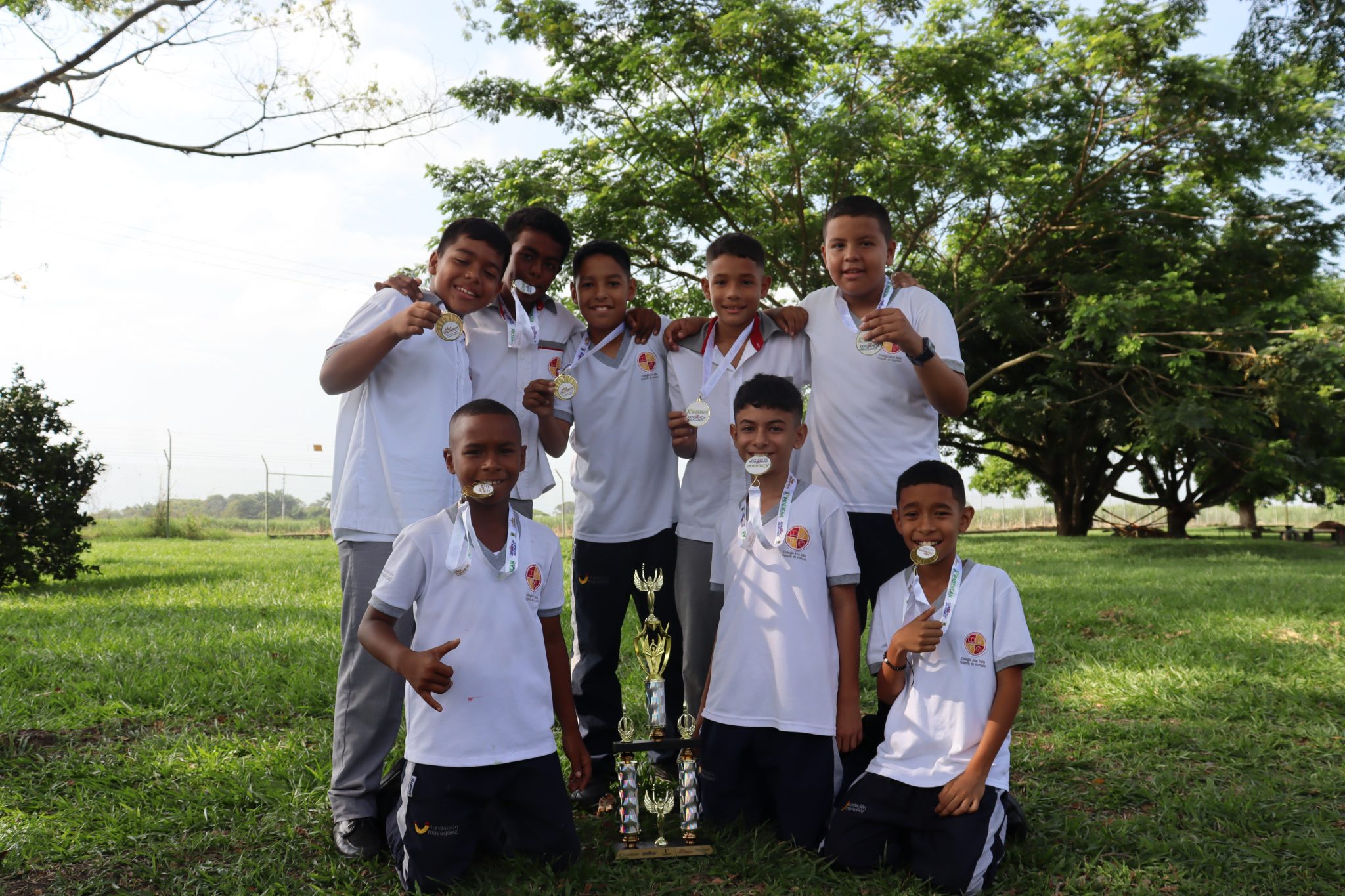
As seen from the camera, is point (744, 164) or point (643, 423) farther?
point (744, 164)

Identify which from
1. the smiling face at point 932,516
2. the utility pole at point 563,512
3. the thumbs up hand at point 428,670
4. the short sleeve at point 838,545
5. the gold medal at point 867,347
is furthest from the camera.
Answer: the utility pole at point 563,512

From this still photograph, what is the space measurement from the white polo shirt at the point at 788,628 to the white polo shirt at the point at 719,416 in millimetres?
279

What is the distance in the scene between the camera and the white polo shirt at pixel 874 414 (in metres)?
3.33

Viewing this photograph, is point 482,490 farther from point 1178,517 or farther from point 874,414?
point 1178,517

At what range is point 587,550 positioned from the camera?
3.60 m

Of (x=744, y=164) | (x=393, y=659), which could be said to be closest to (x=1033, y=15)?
(x=744, y=164)

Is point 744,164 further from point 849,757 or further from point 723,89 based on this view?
point 849,757

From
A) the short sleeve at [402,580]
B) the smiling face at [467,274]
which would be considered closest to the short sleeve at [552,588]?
the short sleeve at [402,580]

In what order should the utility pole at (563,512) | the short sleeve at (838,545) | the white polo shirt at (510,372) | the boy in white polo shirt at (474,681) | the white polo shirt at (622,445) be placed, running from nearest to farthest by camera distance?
the boy in white polo shirt at (474,681) < the short sleeve at (838,545) < the white polo shirt at (510,372) < the white polo shirt at (622,445) < the utility pole at (563,512)

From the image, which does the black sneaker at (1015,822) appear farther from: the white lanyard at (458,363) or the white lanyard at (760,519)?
the white lanyard at (458,363)

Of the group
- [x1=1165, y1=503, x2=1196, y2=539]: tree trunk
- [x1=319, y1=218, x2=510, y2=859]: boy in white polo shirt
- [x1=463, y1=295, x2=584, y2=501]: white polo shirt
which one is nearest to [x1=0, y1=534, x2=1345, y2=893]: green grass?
[x1=319, y1=218, x2=510, y2=859]: boy in white polo shirt

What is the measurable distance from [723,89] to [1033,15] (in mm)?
5799

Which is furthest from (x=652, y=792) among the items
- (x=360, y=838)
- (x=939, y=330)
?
(x=939, y=330)

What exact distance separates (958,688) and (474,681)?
1.49 metres
